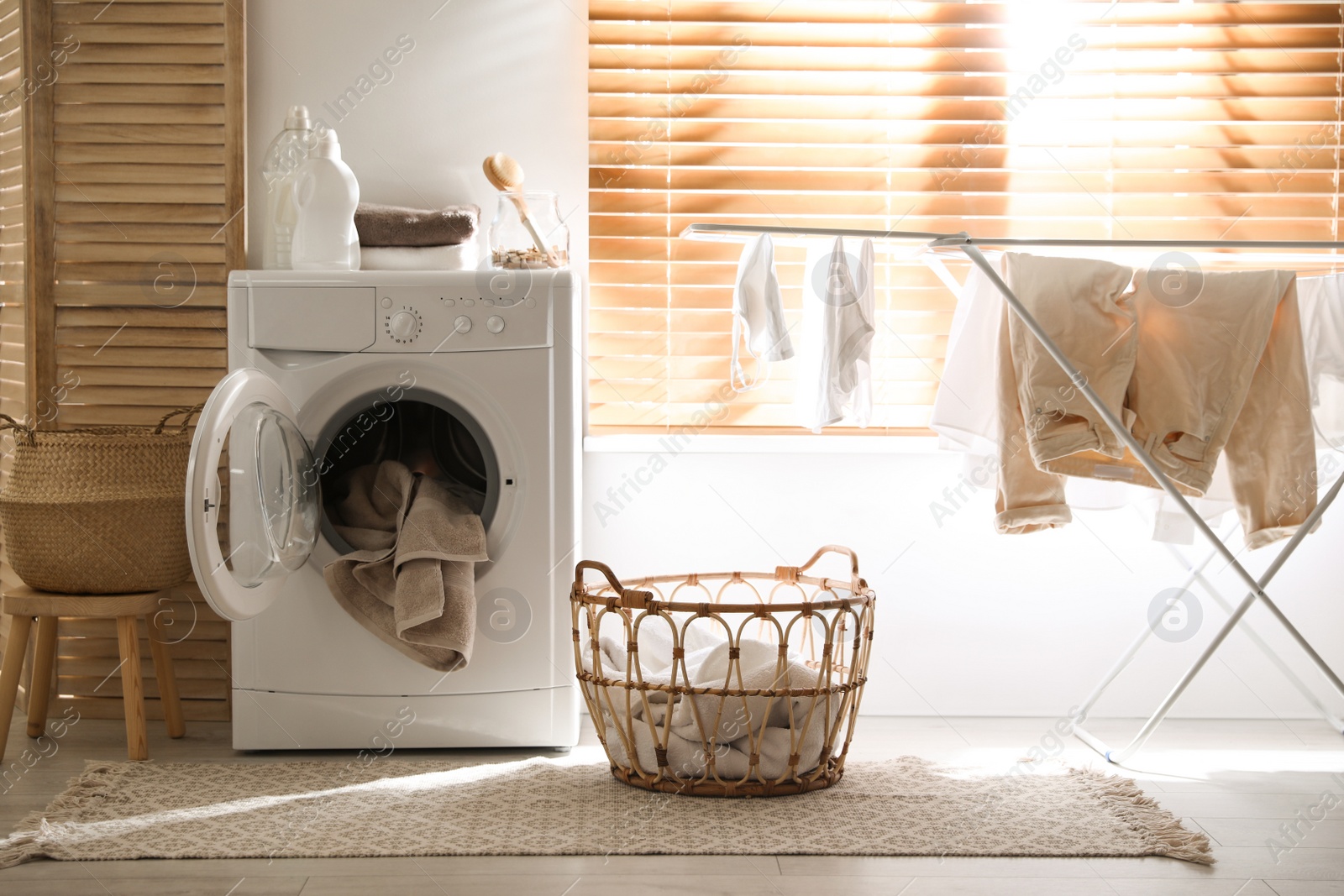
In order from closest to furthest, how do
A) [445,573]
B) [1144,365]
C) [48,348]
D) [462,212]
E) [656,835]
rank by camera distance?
[656,835]
[1144,365]
[445,573]
[462,212]
[48,348]

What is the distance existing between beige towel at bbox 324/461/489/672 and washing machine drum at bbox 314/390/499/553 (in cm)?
6

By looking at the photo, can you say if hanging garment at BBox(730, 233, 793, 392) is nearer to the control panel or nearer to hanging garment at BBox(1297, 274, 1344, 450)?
the control panel

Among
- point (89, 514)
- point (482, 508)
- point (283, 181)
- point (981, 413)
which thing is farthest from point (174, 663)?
point (981, 413)

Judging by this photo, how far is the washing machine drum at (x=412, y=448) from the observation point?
6.88ft

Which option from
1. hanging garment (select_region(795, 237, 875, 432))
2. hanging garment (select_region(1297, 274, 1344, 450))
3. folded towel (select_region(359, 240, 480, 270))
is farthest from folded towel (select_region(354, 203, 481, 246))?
hanging garment (select_region(1297, 274, 1344, 450))

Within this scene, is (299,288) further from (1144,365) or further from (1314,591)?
(1314,591)

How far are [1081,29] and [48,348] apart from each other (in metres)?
2.54

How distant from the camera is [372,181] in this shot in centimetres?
254

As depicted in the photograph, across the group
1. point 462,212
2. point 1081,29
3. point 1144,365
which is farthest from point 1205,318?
point 462,212

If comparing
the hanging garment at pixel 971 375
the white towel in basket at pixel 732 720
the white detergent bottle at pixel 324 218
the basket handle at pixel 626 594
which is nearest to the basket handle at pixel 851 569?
the white towel in basket at pixel 732 720

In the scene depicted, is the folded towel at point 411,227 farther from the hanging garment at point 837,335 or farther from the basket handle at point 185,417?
the hanging garment at point 837,335

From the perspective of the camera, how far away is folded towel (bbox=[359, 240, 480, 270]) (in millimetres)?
2254

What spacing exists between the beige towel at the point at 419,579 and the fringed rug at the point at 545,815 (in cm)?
25

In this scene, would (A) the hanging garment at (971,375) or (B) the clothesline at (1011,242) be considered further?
(A) the hanging garment at (971,375)
